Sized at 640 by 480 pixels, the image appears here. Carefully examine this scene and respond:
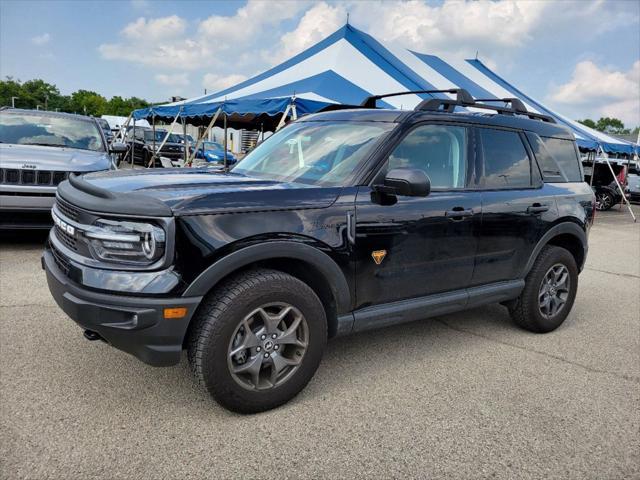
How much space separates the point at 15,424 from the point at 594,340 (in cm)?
437

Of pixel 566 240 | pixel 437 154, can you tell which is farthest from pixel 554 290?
pixel 437 154

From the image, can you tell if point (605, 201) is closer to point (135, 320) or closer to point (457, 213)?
point (457, 213)

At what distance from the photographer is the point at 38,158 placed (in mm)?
6051

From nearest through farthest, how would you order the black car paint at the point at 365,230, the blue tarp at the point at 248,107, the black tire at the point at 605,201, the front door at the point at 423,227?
the black car paint at the point at 365,230 < the front door at the point at 423,227 < the blue tarp at the point at 248,107 < the black tire at the point at 605,201

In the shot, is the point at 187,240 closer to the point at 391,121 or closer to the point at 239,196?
the point at 239,196

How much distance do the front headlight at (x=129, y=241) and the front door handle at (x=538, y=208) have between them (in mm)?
2944

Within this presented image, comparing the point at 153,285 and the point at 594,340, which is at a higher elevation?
the point at 153,285

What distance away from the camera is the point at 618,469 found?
2.53m

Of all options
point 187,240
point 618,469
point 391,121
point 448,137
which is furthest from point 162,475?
point 448,137

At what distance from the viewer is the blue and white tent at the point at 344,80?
1082 cm

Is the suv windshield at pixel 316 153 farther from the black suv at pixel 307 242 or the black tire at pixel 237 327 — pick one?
the black tire at pixel 237 327

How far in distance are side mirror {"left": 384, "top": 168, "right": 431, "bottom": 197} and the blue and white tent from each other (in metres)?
7.31

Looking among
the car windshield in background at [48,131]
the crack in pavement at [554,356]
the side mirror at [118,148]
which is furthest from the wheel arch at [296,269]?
the car windshield in background at [48,131]

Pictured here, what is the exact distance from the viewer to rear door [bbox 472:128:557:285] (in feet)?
12.4
